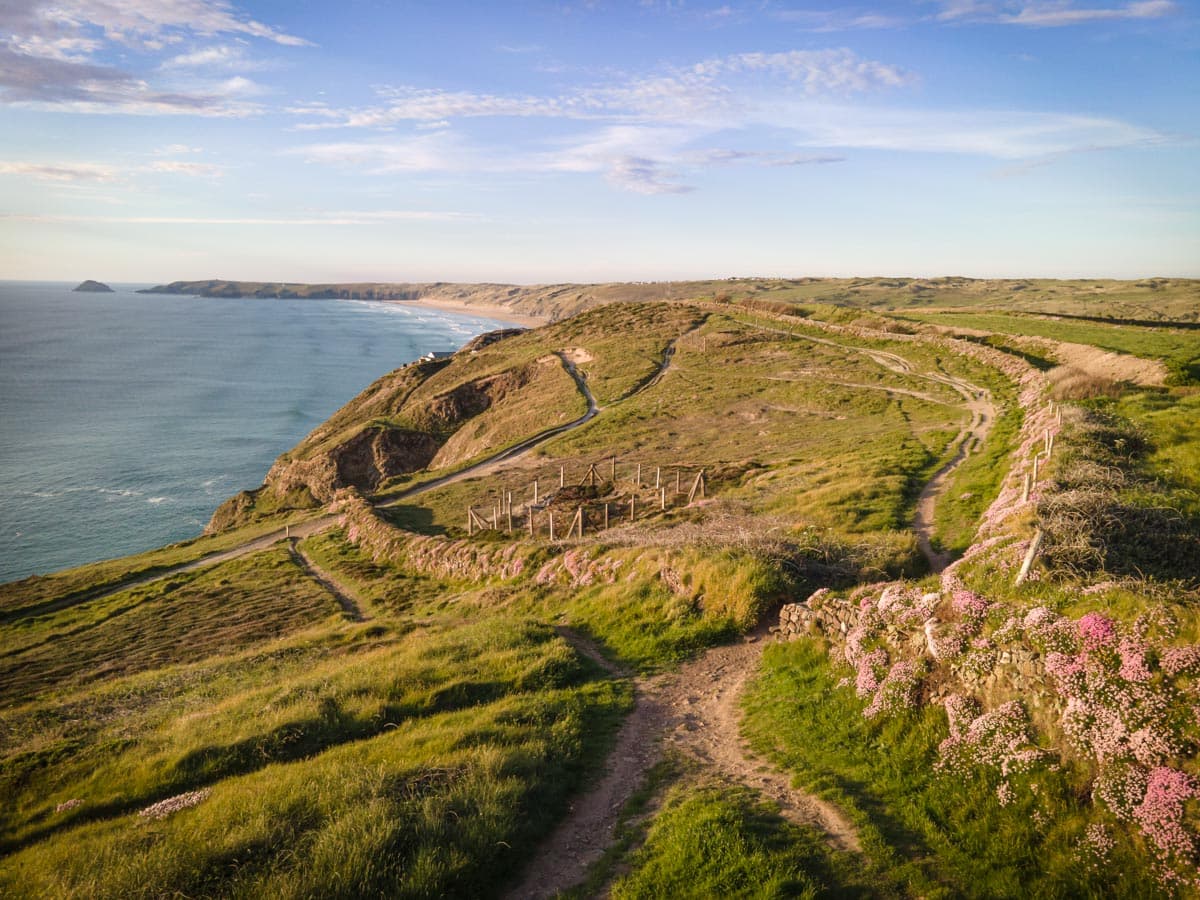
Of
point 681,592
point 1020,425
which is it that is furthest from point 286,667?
point 1020,425

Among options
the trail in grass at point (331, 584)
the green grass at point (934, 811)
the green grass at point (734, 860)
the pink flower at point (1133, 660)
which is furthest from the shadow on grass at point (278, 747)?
the trail in grass at point (331, 584)

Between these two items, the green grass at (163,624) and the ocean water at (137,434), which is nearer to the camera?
the green grass at (163,624)

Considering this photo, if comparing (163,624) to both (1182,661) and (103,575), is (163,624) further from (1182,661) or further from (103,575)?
(1182,661)

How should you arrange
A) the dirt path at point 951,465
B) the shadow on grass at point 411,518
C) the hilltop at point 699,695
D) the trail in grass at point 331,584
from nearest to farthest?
the hilltop at point 699,695 < the dirt path at point 951,465 < the trail in grass at point 331,584 < the shadow on grass at point 411,518

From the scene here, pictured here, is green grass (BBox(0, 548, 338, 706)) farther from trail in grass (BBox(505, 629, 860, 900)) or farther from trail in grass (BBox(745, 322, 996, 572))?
trail in grass (BBox(745, 322, 996, 572))

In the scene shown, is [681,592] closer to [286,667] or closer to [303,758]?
[303,758]

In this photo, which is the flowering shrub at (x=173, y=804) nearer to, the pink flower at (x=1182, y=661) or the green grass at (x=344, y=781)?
the green grass at (x=344, y=781)

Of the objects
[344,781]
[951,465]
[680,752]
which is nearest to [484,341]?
[951,465]
